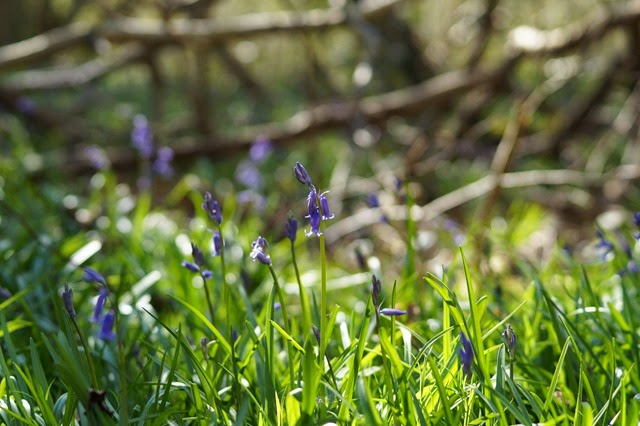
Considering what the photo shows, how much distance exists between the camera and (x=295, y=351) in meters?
1.69

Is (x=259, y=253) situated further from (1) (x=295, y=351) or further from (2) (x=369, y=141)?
(2) (x=369, y=141)

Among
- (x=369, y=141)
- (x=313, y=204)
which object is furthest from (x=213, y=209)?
(x=369, y=141)

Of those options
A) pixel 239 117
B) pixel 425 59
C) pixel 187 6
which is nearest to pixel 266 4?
pixel 239 117

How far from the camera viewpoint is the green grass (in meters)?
1.29

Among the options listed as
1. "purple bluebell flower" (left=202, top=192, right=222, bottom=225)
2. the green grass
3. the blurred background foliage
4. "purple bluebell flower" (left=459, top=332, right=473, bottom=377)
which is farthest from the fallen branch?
"purple bluebell flower" (left=459, top=332, right=473, bottom=377)

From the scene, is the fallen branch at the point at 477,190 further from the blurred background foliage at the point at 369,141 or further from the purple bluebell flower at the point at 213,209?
the purple bluebell flower at the point at 213,209

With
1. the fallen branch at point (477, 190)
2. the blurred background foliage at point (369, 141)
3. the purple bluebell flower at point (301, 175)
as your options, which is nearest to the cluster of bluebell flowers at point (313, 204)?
the purple bluebell flower at point (301, 175)

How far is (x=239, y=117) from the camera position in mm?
9062

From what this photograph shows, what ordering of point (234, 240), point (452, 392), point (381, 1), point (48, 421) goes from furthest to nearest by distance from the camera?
point (381, 1) < point (234, 240) < point (452, 392) < point (48, 421)

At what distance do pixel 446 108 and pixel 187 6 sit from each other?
Result: 2.37 metres

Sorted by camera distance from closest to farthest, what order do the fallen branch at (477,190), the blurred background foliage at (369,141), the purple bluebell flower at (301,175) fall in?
the purple bluebell flower at (301,175) < the fallen branch at (477,190) < the blurred background foliage at (369,141)

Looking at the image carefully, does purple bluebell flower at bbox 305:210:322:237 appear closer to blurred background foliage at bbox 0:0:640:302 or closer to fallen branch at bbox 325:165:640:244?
blurred background foliage at bbox 0:0:640:302

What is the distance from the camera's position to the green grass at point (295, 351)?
1.29 meters

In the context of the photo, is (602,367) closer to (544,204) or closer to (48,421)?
(48,421)
